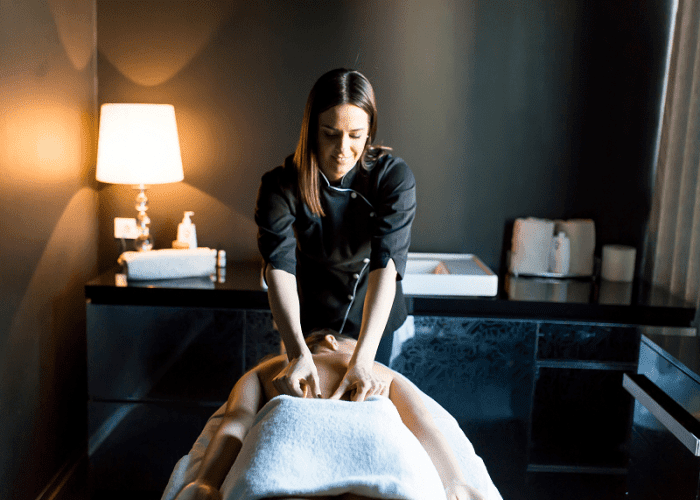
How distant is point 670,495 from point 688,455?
0.46 ft

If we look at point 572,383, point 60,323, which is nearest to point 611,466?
point 572,383

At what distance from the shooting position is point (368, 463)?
39.3 inches

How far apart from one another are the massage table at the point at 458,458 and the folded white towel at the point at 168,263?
41.9 inches

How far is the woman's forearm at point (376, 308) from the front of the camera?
4.82 feet

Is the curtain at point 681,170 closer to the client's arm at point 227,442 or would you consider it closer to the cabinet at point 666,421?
the cabinet at point 666,421

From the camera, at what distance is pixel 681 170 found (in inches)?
95.6

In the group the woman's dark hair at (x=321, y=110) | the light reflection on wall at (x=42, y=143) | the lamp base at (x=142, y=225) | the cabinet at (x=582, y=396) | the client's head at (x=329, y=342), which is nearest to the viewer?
the woman's dark hair at (x=321, y=110)

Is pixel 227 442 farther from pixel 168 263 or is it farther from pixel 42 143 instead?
pixel 42 143

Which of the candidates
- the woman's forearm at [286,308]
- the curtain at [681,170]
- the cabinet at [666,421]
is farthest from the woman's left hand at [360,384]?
the curtain at [681,170]

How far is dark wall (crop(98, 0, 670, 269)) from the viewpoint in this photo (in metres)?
2.56

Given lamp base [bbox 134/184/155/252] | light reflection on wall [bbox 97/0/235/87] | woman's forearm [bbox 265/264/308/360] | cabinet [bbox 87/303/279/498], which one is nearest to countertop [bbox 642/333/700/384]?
→ woman's forearm [bbox 265/264/308/360]

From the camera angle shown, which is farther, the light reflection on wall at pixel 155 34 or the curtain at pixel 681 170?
the light reflection on wall at pixel 155 34

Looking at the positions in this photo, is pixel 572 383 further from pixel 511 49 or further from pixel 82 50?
pixel 82 50

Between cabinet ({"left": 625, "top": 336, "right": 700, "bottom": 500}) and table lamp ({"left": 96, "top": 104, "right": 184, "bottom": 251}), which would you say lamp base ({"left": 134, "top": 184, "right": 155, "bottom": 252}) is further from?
cabinet ({"left": 625, "top": 336, "right": 700, "bottom": 500})
